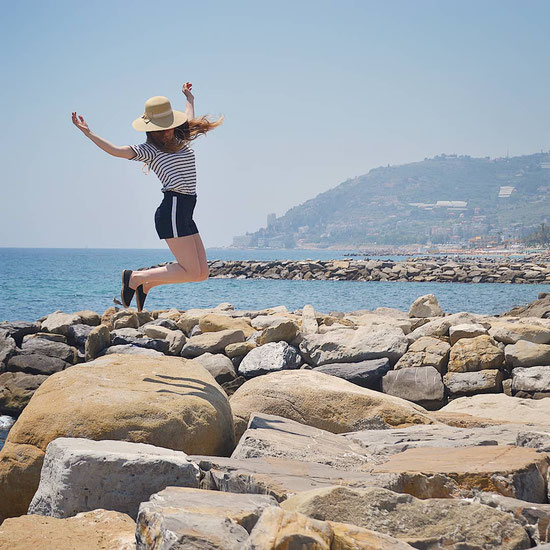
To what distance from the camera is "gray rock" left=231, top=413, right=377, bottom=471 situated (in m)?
4.68

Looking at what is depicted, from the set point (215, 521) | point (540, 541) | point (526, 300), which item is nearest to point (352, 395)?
point (540, 541)

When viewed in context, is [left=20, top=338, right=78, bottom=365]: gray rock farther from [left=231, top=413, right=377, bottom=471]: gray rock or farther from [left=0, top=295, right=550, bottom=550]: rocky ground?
[left=231, top=413, right=377, bottom=471]: gray rock

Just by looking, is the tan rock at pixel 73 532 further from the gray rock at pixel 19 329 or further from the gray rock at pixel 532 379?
the gray rock at pixel 19 329

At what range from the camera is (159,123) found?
5840 mm

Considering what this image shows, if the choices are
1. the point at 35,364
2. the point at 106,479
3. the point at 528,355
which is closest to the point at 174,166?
the point at 106,479

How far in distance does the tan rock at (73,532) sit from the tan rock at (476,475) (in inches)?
60.8

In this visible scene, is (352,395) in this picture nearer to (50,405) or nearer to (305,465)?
(305,465)

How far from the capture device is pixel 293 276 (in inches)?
2322

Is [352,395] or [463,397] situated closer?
[352,395]

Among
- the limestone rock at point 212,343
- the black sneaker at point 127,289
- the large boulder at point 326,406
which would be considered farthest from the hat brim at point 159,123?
the limestone rock at point 212,343

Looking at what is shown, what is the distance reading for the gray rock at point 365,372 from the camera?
31.6 ft

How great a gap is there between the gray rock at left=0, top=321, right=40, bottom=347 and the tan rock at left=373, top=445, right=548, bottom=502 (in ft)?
37.5

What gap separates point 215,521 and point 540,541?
1641 millimetres

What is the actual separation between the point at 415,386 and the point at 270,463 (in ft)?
18.0
